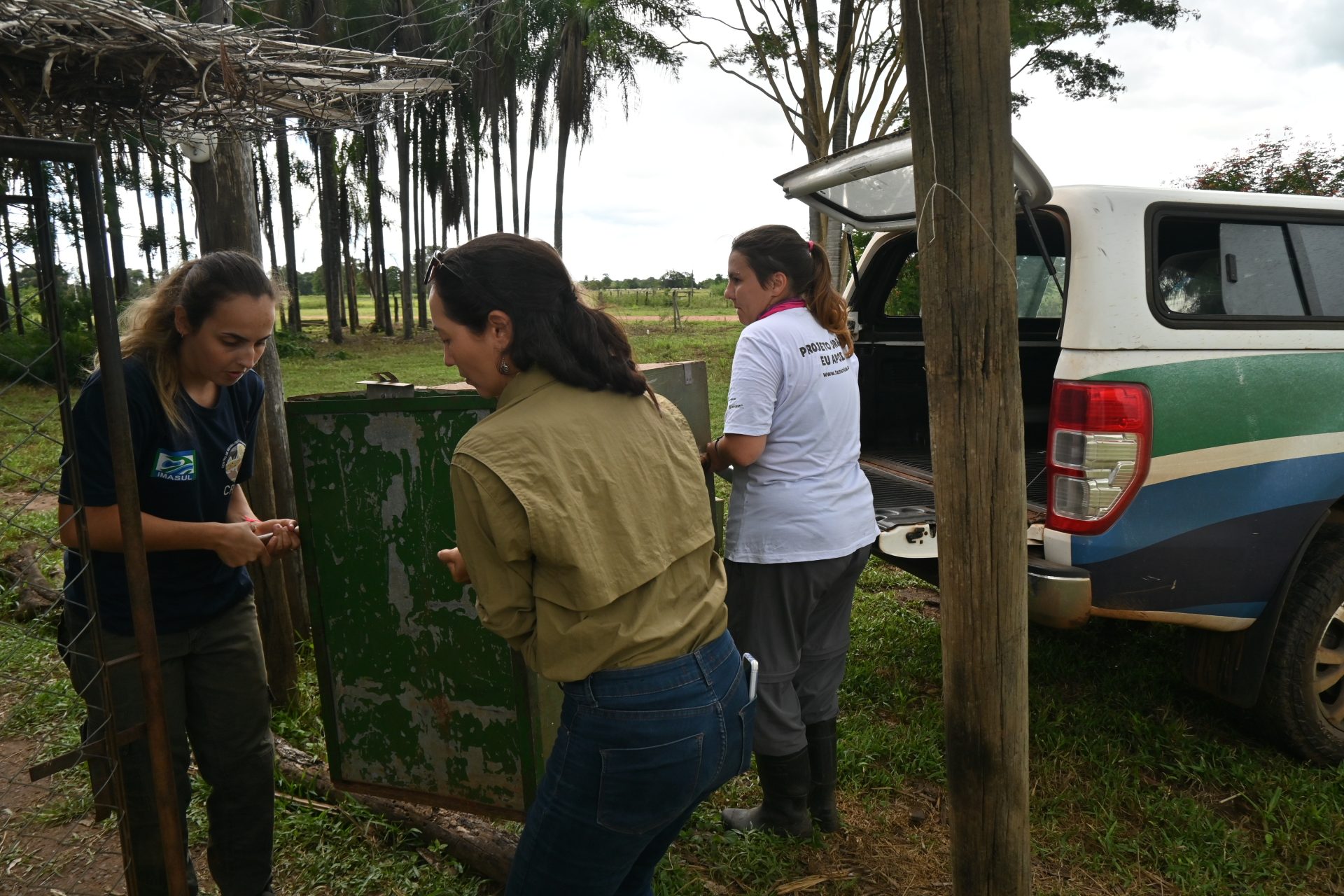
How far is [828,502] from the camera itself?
2771mm

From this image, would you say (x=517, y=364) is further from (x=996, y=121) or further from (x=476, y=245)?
(x=996, y=121)

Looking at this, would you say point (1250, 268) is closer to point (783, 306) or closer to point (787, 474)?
point (783, 306)

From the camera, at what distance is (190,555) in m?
2.33

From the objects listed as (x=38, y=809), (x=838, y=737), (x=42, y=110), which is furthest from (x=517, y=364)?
(x=38, y=809)

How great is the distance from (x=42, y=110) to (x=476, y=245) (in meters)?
1.68

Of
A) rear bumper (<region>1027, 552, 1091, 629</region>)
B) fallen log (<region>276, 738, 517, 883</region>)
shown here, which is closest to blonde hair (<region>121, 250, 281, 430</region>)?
fallen log (<region>276, 738, 517, 883</region>)

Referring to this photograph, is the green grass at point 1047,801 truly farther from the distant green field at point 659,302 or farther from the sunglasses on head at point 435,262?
the distant green field at point 659,302

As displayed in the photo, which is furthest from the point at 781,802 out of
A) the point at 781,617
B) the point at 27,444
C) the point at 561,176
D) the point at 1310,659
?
the point at 561,176

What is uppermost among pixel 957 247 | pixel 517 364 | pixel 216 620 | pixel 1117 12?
pixel 1117 12

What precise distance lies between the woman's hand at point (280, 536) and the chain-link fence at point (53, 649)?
1.30ft

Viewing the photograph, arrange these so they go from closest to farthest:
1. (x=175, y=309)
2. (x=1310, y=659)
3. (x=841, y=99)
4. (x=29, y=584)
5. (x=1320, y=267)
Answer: (x=175, y=309) < (x=1310, y=659) < (x=1320, y=267) < (x=29, y=584) < (x=841, y=99)

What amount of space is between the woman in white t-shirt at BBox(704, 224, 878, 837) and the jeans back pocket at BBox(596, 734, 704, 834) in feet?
3.81

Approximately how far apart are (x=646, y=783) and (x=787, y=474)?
4.33ft

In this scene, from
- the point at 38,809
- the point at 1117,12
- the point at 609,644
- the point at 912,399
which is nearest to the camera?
the point at 609,644
